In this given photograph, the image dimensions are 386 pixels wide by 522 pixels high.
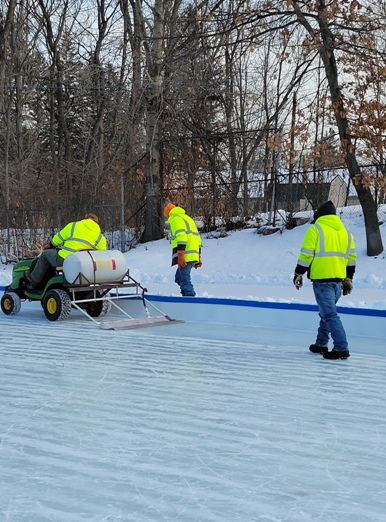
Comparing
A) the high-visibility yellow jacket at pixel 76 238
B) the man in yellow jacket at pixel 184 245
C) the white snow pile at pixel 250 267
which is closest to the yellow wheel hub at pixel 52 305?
the high-visibility yellow jacket at pixel 76 238

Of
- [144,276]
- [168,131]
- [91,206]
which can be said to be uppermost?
[168,131]

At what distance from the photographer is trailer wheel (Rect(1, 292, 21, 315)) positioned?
1059 cm

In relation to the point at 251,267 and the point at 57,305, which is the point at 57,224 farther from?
the point at 57,305

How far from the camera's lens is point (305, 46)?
1510 cm

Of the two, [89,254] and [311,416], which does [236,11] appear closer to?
[89,254]

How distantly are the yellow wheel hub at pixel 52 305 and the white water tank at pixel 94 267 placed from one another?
518mm

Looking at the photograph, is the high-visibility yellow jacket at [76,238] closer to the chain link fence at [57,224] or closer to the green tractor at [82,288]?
the green tractor at [82,288]

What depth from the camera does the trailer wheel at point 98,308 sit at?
10656 millimetres

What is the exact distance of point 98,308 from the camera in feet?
35.0

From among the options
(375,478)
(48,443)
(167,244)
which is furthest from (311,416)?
(167,244)

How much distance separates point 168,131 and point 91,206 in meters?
3.23

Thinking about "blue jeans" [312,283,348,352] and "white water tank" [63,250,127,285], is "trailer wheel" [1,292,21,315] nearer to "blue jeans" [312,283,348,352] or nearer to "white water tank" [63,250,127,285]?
"white water tank" [63,250,127,285]

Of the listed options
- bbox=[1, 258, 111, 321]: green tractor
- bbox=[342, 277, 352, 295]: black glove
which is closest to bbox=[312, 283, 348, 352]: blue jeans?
bbox=[342, 277, 352, 295]: black glove

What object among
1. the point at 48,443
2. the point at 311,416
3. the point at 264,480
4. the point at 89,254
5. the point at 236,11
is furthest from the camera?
the point at 236,11
